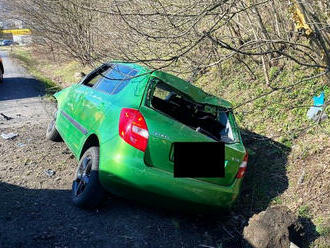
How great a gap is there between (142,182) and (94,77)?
248 centimetres

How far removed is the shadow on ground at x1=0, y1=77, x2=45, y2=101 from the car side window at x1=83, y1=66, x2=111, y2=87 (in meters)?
7.02

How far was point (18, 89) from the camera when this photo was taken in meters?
14.6

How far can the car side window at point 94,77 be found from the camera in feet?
19.2

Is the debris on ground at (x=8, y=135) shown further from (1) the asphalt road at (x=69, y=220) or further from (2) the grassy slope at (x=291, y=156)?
(2) the grassy slope at (x=291, y=156)

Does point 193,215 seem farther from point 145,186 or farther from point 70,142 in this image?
point 70,142

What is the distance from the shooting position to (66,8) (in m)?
17.3

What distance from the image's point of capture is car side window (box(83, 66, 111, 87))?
584cm

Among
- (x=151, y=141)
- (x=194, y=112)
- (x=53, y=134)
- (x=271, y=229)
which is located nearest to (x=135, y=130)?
(x=151, y=141)

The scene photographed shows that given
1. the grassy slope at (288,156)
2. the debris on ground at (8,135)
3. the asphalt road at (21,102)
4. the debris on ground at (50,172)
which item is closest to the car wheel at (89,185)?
the debris on ground at (50,172)

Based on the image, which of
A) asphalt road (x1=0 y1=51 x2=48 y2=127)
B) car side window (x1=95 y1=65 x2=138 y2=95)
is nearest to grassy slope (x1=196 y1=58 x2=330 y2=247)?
car side window (x1=95 y1=65 x2=138 y2=95)

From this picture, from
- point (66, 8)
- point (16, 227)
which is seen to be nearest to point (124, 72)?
point (16, 227)

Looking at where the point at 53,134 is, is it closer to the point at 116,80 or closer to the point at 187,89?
the point at 116,80

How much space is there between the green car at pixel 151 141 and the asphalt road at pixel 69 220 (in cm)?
30

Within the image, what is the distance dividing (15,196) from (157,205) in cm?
182
